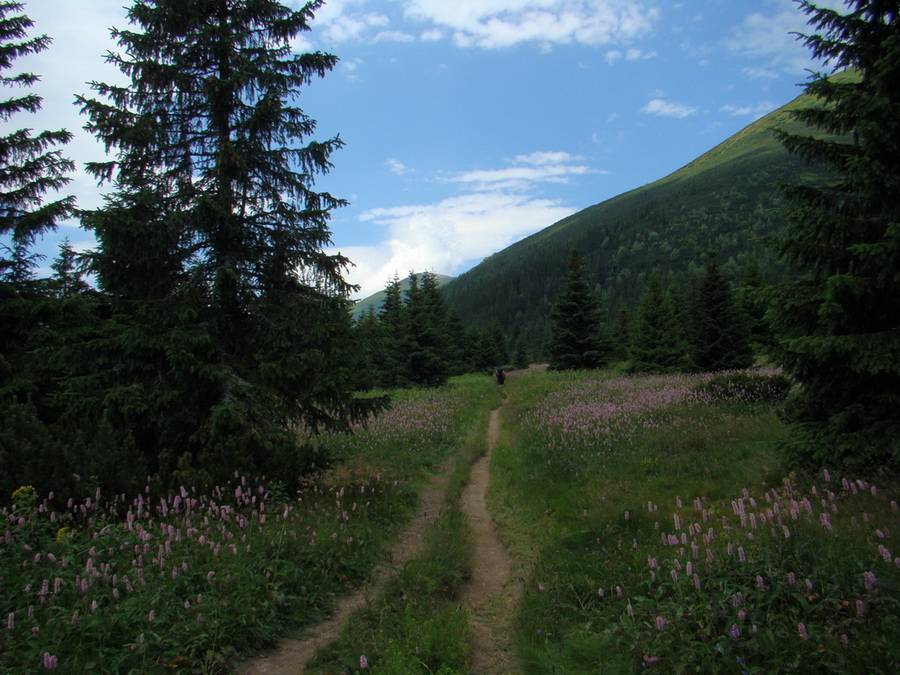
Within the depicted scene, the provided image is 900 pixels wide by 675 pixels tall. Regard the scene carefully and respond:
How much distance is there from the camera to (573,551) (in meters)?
5.99

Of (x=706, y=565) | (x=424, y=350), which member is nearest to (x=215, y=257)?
(x=706, y=565)

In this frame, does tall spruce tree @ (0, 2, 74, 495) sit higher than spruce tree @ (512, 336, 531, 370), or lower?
higher

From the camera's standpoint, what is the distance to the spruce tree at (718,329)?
2633cm

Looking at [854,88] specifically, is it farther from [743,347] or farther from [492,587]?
[743,347]

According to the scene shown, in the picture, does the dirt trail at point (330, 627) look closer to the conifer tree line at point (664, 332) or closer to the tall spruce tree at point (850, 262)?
the tall spruce tree at point (850, 262)

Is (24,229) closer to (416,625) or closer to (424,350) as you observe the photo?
(416,625)

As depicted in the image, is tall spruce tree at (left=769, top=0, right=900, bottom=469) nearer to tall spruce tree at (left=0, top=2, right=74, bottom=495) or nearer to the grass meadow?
the grass meadow

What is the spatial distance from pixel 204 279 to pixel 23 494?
4.44 m

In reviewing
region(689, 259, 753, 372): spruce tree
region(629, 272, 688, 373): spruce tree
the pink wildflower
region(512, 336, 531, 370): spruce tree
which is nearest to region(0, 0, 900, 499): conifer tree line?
the pink wildflower

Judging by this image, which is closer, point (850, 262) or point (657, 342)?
point (850, 262)

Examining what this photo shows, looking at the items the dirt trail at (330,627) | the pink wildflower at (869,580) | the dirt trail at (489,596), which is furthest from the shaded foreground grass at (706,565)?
the dirt trail at (330,627)

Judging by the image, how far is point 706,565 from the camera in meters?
4.37

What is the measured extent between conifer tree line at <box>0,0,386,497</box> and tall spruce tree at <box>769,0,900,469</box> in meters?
7.05

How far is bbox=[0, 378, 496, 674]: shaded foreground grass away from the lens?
149 inches
